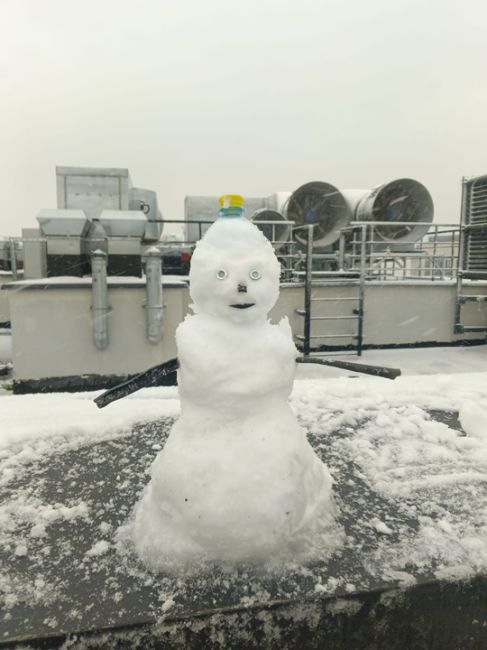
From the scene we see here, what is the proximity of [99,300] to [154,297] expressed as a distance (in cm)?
65

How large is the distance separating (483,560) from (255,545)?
0.74 m

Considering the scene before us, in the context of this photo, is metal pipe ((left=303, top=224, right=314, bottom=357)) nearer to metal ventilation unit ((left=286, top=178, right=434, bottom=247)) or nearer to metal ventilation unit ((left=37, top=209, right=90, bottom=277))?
metal ventilation unit ((left=286, top=178, right=434, bottom=247))

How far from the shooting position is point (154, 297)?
596 cm

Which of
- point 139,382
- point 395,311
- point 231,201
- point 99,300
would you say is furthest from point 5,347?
point 231,201

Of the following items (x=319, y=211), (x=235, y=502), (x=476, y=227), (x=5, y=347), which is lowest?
(x=5, y=347)

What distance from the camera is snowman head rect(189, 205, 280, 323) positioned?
1719 mm

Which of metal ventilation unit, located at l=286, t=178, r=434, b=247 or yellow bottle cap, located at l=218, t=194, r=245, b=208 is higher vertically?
metal ventilation unit, located at l=286, t=178, r=434, b=247

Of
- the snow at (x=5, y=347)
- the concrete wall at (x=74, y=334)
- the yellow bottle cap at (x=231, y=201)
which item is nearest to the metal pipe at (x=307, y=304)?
the concrete wall at (x=74, y=334)

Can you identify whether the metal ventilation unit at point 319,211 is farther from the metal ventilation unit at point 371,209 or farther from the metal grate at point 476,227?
the metal grate at point 476,227

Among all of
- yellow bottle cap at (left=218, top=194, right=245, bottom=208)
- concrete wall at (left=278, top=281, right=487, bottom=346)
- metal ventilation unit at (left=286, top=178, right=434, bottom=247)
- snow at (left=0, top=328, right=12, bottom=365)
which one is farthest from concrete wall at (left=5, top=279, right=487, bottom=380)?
metal ventilation unit at (left=286, top=178, right=434, bottom=247)

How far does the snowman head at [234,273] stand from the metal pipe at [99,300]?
4183mm

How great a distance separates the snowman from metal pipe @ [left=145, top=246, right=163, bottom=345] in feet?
13.4

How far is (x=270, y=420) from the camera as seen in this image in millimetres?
1756

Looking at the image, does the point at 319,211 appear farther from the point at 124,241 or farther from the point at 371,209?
the point at 124,241
